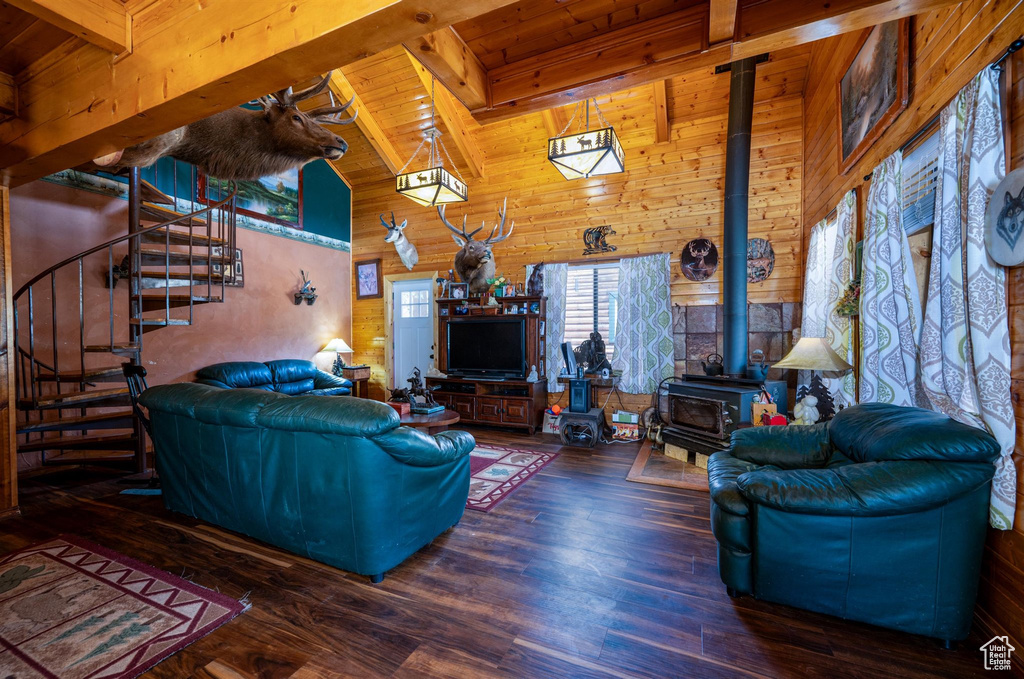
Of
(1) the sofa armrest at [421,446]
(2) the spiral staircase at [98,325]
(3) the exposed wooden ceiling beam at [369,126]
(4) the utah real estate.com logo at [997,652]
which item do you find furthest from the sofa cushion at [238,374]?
(4) the utah real estate.com logo at [997,652]

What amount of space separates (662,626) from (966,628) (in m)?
1.16

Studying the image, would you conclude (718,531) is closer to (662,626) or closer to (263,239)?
(662,626)

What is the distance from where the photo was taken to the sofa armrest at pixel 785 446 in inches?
96.3

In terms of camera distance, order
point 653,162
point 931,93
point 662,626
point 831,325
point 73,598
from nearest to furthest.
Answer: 1. point 662,626
2. point 73,598
3. point 931,93
4. point 831,325
5. point 653,162

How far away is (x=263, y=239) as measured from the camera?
6051 mm

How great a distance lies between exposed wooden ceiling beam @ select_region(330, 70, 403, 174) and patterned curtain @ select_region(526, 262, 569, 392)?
3.18 metres

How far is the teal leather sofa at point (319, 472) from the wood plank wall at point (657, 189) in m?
3.78

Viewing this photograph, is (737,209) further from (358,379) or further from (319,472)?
(358,379)

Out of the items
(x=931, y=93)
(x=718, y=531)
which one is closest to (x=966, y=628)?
(x=718, y=531)

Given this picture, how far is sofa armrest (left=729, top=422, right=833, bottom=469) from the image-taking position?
2.45m

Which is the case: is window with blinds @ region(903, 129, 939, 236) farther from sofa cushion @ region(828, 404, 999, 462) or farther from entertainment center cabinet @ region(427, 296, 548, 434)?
entertainment center cabinet @ region(427, 296, 548, 434)

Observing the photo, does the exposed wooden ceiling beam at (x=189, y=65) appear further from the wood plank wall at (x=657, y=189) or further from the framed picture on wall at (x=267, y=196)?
the wood plank wall at (x=657, y=189)

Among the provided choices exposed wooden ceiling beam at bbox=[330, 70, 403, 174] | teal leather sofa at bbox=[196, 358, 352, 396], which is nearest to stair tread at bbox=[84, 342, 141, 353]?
teal leather sofa at bbox=[196, 358, 352, 396]

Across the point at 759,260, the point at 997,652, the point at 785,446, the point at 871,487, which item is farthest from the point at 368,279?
the point at 997,652
